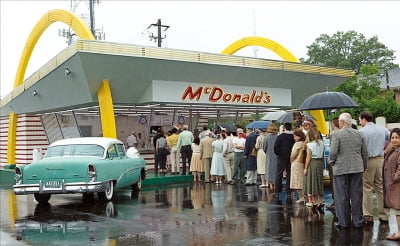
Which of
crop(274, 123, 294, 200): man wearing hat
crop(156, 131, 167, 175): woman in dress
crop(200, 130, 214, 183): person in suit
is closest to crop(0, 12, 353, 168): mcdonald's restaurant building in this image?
crop(156, 131, 167, 175): woman in dress

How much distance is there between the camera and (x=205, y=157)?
15344 millimetres

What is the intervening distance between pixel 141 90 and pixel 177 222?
891 cm

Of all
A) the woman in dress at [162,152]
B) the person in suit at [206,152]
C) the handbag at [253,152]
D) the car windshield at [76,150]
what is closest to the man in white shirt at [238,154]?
the handbag at [253,152]

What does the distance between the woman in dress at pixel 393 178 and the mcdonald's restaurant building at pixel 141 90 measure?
9.61m

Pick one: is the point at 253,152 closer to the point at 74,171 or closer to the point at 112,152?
the point at 112,152

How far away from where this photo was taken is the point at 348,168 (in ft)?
24.5

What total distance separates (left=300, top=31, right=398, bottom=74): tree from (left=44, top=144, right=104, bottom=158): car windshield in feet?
158

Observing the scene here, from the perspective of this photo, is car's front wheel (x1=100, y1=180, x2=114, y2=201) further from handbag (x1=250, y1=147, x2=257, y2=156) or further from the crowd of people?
handbag (x1=250, y1=147, x2=257, y2=156)

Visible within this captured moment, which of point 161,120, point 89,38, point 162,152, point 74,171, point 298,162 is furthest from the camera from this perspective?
point 161,120

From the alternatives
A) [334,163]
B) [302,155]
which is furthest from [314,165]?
[334,163]

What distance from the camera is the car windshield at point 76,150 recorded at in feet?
36.1

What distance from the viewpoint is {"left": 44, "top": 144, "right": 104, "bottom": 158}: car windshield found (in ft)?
36.1

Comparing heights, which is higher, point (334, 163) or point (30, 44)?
point (30, 44)

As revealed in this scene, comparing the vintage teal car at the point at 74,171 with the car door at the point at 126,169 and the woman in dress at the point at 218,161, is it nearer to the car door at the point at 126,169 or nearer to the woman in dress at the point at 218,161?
the car door at the point at 126,169
